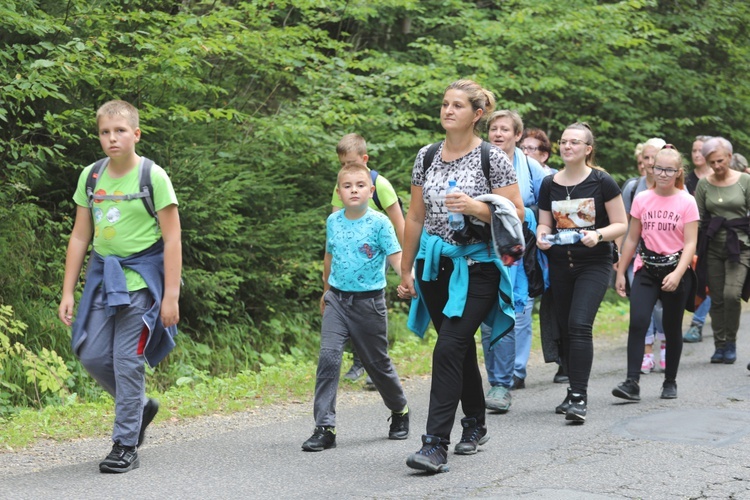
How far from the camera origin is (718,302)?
32.1 ft

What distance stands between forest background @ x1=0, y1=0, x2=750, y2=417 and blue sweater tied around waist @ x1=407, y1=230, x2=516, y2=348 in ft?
11.9

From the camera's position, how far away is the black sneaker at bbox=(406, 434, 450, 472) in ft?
16.8

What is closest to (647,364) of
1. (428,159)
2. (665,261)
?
(665,261)

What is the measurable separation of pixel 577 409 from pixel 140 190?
11.0 ft

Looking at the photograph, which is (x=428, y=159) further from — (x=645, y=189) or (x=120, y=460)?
(x=645, y=189)

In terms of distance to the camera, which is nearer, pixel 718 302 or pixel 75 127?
pixel 75 127

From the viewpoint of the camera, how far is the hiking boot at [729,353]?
948 cm

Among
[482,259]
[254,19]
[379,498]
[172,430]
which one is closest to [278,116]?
[254,19]

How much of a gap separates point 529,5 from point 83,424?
31.6 ft

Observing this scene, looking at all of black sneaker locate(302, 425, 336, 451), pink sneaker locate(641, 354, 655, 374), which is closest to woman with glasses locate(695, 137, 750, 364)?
pink sneaker locate(641, 354, 655, 374)

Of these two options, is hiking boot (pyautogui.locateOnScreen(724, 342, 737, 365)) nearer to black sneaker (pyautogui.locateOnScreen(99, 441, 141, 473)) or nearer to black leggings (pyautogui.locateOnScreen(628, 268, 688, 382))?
black leggings (pyautogui.locateOnScreen(628, 268, 688, 382))

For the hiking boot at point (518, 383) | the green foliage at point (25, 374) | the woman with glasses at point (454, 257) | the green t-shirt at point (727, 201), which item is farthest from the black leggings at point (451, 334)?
the green t-shirt at point (727, 201)

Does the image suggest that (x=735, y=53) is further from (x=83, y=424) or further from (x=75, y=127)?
Result: (x=83, y=424)

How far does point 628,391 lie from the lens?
734 centimetres
